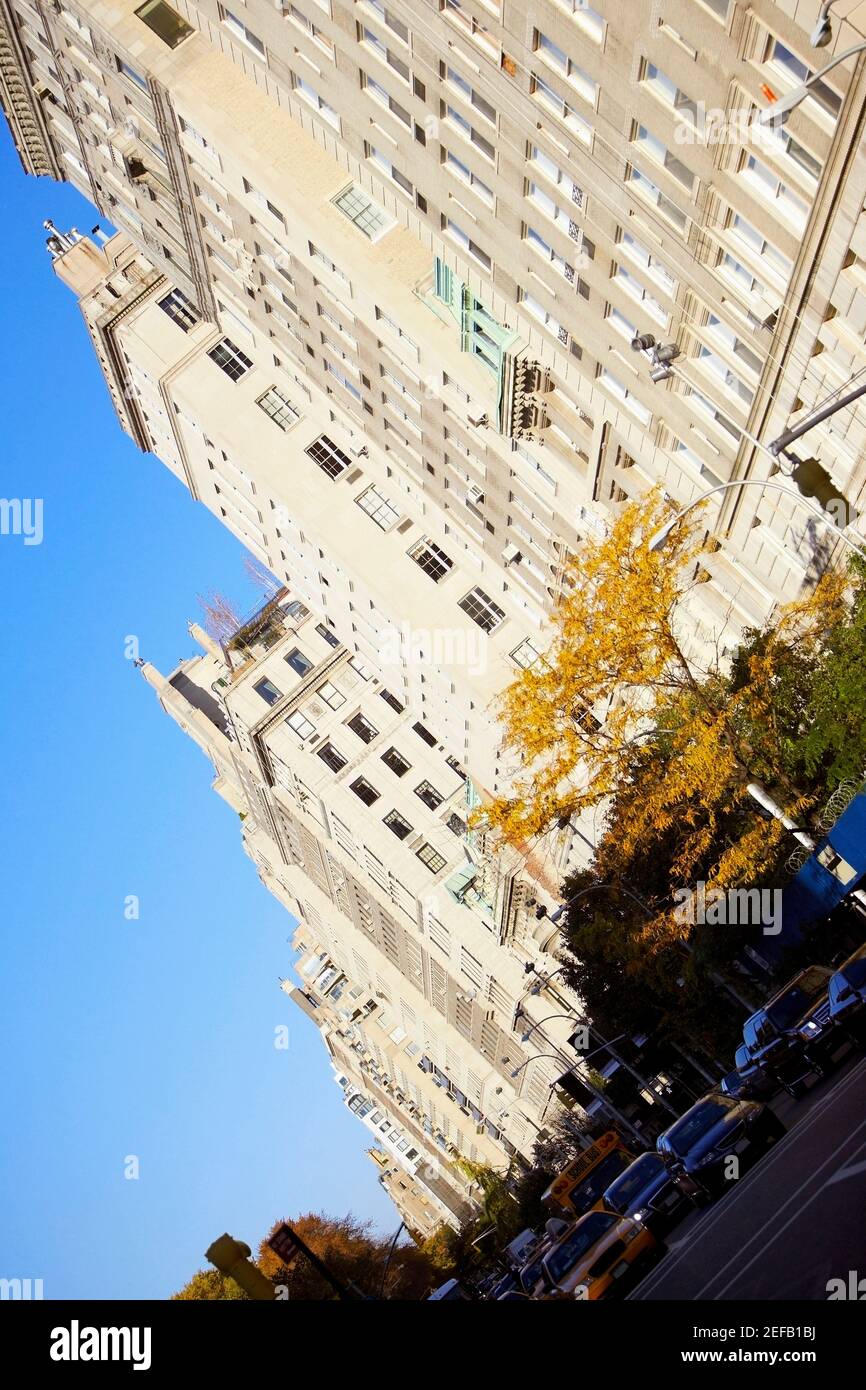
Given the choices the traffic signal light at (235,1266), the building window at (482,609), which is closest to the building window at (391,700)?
the building window at (482,609)

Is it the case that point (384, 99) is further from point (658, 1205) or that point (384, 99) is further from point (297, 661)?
point (297, 661)

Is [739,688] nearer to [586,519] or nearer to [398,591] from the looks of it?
[586,519]

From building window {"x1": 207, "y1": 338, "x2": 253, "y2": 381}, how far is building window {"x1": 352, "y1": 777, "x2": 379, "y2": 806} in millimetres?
25173

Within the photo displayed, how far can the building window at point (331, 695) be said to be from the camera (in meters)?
80.9

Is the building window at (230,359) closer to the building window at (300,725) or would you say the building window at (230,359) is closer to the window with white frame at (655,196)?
the building window at (300,725)

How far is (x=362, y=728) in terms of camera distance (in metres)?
79.6

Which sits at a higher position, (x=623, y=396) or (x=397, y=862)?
(x=623, y=396)

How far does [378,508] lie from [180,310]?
18122 millimetres

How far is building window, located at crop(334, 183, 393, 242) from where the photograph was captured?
1868 inches

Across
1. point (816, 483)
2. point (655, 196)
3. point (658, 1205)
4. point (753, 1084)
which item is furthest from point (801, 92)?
point (658, 1205)

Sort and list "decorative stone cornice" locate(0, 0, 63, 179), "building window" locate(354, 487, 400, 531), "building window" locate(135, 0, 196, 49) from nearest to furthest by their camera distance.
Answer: "building window" locate(135, 0, 196, 49) < "decorative stone cornice" locate(0, 0, 63, 179) < "building window" locate(354, 487, 400, 531)

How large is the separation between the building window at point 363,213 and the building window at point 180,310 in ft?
82.3

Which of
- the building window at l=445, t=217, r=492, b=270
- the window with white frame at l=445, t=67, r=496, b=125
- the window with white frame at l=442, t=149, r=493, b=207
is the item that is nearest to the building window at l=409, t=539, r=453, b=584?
the building window at l=445, t=217, r=492, b=270

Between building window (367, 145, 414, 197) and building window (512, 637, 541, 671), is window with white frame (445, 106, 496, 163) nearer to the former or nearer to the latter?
building window (367, 145, 414, 197)
